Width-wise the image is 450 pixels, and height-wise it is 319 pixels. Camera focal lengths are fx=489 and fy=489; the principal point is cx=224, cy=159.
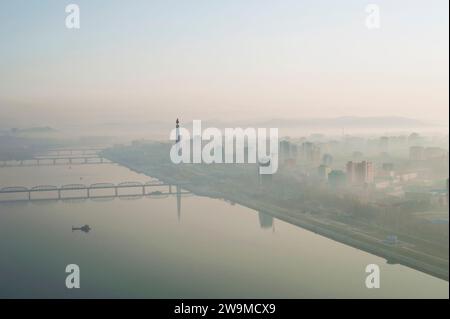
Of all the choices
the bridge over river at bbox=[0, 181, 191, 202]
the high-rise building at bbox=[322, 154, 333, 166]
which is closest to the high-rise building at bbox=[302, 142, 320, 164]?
the high-rise building at bbox=[322, 154, 333, 166]

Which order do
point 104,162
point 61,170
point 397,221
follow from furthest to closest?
1. point 104,162
2. point 61,170
3. point 397,221

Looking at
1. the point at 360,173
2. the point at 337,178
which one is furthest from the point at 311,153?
the point at 360,173

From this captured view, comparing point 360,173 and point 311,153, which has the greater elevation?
point 311,153

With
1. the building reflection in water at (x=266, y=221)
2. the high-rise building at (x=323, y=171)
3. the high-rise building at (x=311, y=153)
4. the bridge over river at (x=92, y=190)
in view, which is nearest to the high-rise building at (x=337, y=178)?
the high-rise building at (x=323, y=171)

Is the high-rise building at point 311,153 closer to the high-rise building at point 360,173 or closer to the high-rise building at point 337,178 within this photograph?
the high-rise building at point 337,178

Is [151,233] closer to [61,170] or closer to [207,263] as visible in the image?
[207,263]

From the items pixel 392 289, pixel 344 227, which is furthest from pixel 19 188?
pixel 392 289

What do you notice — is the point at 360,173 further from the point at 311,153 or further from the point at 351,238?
the point at 311,153

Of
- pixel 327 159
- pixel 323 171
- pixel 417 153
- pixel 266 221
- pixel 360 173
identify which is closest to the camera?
pixel 266 221
